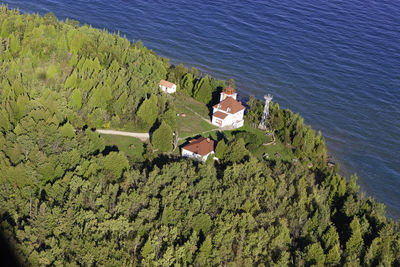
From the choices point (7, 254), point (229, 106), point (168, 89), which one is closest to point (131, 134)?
point (168, 89)

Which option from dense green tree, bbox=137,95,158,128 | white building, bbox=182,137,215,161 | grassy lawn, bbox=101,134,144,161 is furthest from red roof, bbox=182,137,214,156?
dense green tree, bbox=137,95,158,128

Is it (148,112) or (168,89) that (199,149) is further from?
(168,89)

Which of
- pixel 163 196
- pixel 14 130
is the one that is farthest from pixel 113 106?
pixel 163 196

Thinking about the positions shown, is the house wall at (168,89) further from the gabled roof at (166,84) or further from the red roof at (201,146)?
the red roof at (201,146)

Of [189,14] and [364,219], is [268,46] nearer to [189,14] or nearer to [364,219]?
[189,14]

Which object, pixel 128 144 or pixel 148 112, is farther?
pixel 148 112

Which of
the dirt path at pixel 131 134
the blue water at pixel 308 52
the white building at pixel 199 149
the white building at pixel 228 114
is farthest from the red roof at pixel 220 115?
the blue water at pixel 308 52

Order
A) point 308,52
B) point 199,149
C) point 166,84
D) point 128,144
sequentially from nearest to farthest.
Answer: point 199,149 < point 128,144 < point 166,84 < point 308,52

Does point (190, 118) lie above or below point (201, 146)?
below
